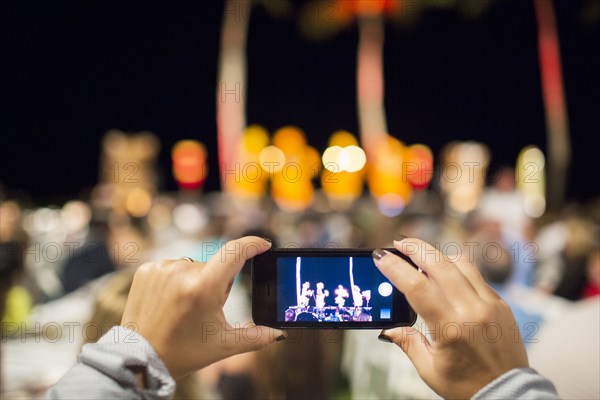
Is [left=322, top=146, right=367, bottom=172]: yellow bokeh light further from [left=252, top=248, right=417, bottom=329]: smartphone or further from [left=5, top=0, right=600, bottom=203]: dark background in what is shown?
[left=252, top=248, right=417, bottom=329]: smartphone

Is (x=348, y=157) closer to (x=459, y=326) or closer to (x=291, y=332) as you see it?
(x=291, y=332)

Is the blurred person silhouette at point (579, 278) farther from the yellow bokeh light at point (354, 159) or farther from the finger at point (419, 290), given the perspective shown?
the yellow bokeh light at point (354, 159)

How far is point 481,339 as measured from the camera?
90cm

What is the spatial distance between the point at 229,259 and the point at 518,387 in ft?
Result: 1.60

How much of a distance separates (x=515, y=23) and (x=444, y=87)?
10.1 m

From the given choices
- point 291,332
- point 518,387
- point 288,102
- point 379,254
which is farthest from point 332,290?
point 288,102

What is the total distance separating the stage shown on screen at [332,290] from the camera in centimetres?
120

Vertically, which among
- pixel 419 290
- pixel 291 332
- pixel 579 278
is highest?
pixel 419 290

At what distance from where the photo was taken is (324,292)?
4.02 ft

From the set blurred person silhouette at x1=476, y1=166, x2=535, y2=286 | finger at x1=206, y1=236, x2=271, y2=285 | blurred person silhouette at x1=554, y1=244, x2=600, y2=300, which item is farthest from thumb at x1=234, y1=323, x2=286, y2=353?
blurred person silhouette at x1=476, y1=166, x2=535, y2=286

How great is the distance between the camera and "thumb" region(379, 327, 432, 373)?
100cm

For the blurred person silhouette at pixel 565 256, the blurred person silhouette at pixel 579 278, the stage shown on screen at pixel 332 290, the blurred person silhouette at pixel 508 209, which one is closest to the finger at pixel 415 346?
the stage shown on screen at pixel 332 290

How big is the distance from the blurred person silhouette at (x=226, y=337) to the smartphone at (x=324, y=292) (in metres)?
0.13

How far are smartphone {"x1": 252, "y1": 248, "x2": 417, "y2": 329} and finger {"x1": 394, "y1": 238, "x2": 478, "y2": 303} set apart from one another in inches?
8.3
